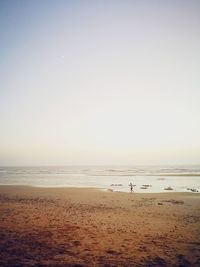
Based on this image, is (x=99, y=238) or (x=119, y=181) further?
(x=119, y=181)

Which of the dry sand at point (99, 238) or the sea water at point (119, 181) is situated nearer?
the dry sand at point (99, 238)

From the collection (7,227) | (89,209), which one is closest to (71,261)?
(7,227)

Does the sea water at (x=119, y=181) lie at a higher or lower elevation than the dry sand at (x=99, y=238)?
lower

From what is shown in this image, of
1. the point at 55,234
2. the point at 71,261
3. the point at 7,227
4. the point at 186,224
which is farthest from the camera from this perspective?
the point at 186,224

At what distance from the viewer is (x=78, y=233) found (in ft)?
39.5

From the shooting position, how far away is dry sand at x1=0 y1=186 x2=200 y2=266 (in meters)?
8.80

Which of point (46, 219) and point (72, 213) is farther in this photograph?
point (72, 213)

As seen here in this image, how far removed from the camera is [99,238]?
37.1ft

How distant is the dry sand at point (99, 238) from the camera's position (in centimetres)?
880

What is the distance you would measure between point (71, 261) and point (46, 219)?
670 cm

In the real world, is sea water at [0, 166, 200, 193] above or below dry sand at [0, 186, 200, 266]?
below

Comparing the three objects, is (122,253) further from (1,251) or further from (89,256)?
(1,251)

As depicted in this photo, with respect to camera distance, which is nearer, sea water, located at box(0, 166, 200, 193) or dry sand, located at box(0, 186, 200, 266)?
dry sand, located at box(0, 186, 200, 266)

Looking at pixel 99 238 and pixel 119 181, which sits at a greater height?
pixel 99 238
